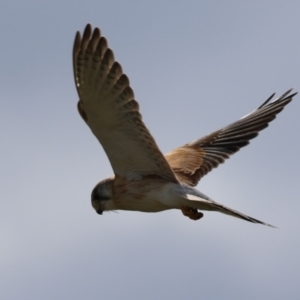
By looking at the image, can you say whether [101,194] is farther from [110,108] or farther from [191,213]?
[110,108]

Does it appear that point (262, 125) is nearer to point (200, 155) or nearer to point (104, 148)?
point (200, 155)

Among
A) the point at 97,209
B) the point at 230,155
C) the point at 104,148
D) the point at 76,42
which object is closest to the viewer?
the point at 76,42

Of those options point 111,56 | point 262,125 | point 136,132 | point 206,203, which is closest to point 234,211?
point 206,203

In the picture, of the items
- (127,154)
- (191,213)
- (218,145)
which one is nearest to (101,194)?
(127,154)

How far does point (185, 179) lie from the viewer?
1348cm

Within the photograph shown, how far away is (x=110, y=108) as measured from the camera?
11609 millimetres

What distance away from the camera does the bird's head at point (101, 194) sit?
12898 mm

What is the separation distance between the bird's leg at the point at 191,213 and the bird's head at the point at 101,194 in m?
1.09

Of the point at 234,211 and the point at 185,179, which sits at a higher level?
the point at 185,179

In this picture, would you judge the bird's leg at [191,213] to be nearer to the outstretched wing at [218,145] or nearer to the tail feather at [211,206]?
the tail feather at [211,206]

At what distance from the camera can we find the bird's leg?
12463 mm

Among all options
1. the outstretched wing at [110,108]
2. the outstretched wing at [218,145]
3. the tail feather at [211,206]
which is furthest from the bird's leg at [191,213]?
the outstretched wing at [218,145]

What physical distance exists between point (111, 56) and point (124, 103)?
2.05 feet

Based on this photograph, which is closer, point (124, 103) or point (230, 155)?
point (124, 103)
